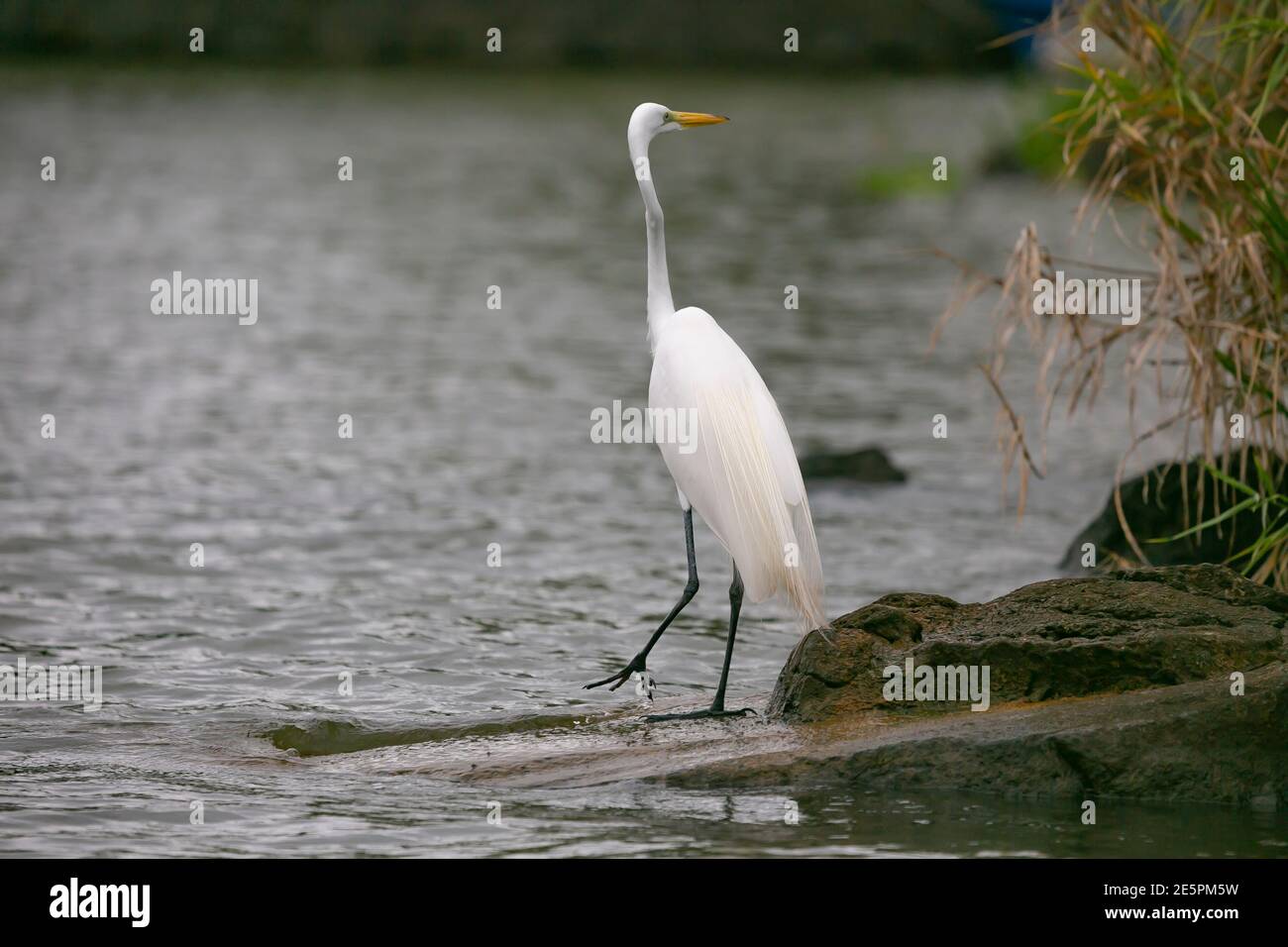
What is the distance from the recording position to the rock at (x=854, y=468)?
39.3 feet

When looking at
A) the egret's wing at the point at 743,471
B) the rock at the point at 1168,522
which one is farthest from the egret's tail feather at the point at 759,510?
the rock at the point at 1168,522

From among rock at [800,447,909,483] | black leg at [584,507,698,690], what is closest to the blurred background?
rock at [800,447,909,483]

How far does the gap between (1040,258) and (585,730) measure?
3.03 metres

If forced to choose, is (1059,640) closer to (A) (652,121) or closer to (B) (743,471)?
(B) (743,471)

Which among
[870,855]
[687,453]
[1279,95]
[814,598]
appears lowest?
[870,855]

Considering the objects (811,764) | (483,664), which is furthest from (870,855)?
(483,664)

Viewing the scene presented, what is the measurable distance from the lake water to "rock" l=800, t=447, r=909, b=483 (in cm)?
12

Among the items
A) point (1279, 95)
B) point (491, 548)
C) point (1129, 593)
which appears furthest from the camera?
point (491, 548)

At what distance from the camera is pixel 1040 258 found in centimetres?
818

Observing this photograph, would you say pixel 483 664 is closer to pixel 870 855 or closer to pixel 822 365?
pixel 870 855

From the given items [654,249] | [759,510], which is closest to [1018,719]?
[759,510]

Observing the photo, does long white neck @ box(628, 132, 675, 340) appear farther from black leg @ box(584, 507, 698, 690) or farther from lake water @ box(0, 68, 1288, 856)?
lake water @ box(0, 68, 1288, 856)

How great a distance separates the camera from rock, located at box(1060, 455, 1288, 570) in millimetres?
8766

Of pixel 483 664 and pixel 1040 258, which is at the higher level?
pixel 1040 258
